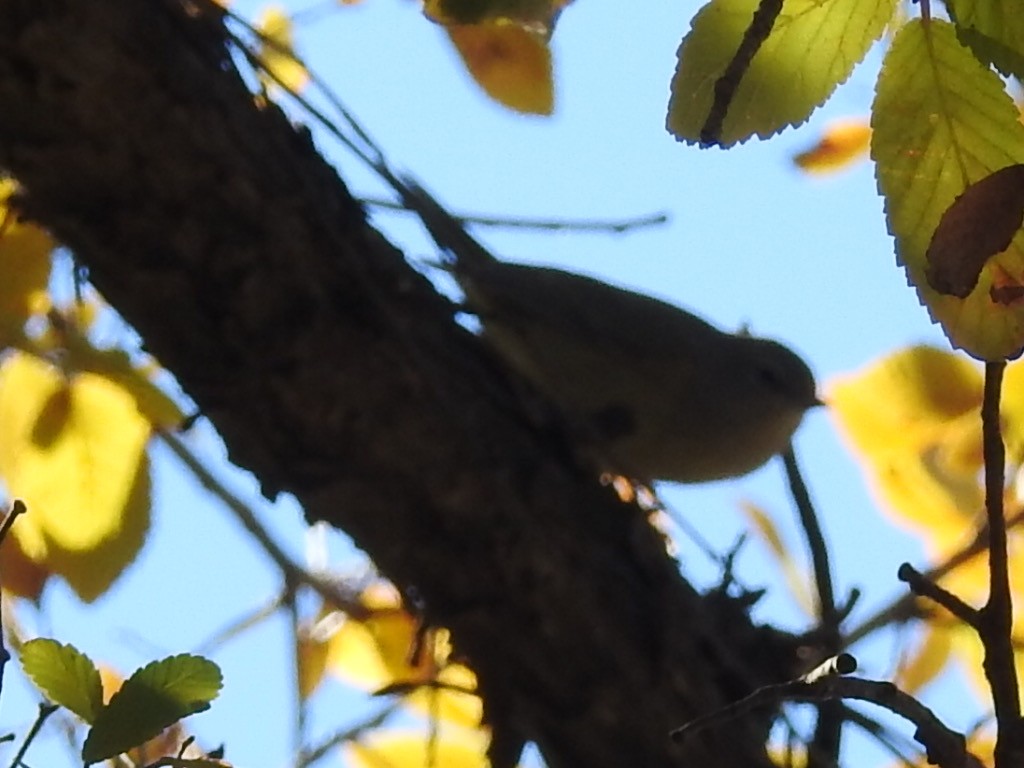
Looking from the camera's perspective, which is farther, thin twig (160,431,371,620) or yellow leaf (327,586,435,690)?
yellow leaf (327,586,435,690)

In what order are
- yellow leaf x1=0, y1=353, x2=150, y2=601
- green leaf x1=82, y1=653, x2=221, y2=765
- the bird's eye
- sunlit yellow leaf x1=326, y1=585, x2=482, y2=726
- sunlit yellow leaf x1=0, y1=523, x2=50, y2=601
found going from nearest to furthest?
green leaf x1=82, y1=653, x2=221, y2=765 < yellow leaf x1=0, y1=353, x2=150, y2=601 < sunlit yellow leaf x1=0, y1=523, x2=50, y2=601 < sunlit yellow leaf x1=326, y1=585, x2=482, y2=726 < the bird's eye

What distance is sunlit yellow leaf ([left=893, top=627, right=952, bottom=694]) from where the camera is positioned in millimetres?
1465

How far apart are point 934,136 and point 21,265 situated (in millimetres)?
951

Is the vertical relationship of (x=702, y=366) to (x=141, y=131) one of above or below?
above

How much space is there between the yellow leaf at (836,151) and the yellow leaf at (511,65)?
0.33m

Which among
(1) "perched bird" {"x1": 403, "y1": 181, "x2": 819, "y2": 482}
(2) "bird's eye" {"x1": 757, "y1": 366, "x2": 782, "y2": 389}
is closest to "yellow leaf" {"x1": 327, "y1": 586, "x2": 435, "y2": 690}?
(1) "perched bird" {"x1": 403, "y1": 181, "x2": 819, "y2": 482}

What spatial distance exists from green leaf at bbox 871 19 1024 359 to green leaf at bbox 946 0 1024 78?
0.04 metres

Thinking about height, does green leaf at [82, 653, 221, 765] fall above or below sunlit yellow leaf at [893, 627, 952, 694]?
below

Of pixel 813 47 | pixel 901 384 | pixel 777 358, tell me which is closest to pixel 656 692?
pixel 901 384

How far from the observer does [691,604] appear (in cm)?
153

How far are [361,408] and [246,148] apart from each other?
0.90ft

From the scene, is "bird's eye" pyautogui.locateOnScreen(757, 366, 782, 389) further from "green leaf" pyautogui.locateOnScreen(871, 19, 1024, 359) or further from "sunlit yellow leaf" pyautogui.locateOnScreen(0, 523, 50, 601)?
"green leaf" pyautogui.locateOnScreen(871, 19, 1024, 359)

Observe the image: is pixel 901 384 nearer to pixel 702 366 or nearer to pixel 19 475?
pixel 19 475

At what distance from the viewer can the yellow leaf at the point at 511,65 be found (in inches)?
47.9
